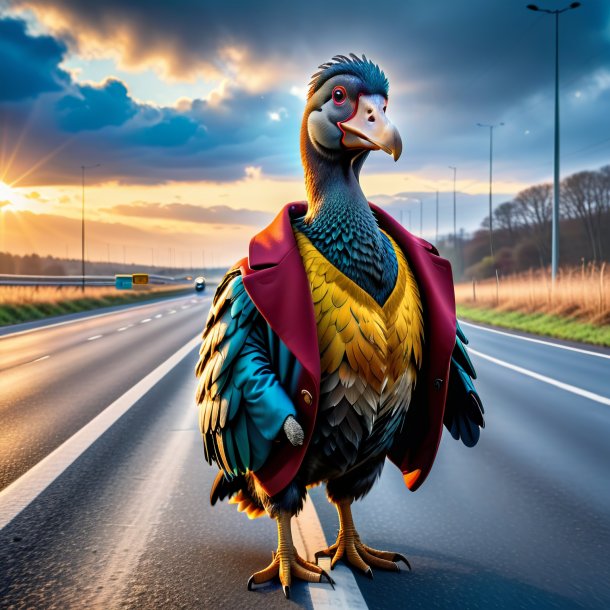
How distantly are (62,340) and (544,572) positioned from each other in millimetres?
15334

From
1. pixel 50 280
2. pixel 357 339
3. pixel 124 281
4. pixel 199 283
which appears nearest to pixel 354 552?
pixel 357 339

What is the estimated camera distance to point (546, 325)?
20.1 meters

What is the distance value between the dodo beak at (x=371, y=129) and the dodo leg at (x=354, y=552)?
5.39 ft

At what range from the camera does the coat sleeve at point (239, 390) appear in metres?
2.70

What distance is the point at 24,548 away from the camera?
12.6ft

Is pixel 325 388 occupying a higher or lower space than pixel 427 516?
higher

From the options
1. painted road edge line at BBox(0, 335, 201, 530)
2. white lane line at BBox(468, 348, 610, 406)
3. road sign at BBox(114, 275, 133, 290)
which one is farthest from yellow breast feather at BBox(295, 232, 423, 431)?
road sign at BBox(114, 275, 133, 290)

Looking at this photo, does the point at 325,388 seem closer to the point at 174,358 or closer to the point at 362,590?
the point at 362,590

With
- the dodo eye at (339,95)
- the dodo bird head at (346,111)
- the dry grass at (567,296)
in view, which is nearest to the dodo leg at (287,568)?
the dodo bird head at (346,111)

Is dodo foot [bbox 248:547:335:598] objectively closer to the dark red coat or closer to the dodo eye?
the dark red coat

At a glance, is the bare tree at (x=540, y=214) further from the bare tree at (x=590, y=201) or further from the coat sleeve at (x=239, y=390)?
the coat sleeve at (x=239, y=390)

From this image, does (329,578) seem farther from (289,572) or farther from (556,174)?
(556,174)

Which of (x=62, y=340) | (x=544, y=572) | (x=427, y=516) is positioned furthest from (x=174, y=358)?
(x=544, y=572)

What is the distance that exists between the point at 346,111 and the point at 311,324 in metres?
0.84
